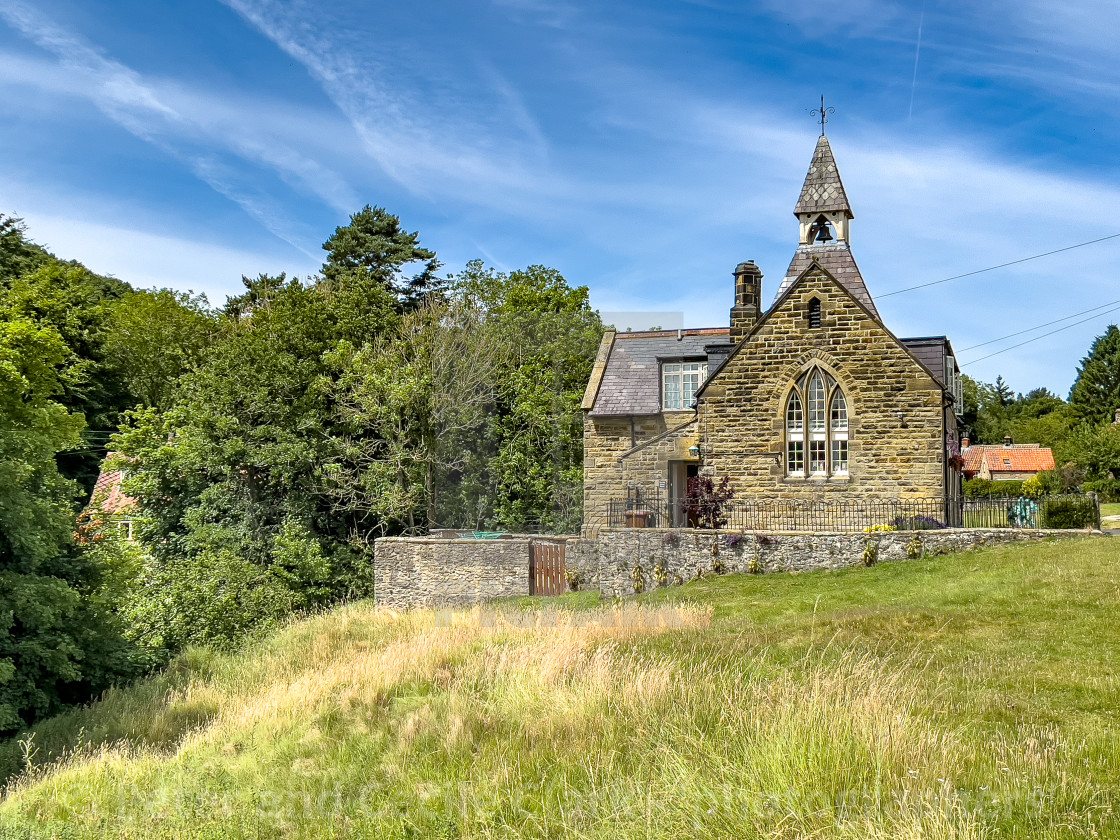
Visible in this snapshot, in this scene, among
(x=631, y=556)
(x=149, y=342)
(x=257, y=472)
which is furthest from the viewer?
(x=149, y=342)

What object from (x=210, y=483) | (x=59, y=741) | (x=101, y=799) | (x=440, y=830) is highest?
(x=210, y=483)

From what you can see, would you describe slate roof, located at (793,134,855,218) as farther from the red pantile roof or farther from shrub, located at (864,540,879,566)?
the red pantile roof

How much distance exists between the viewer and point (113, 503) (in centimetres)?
3850

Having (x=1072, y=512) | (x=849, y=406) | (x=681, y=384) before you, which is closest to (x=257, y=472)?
(x=681, y=384)

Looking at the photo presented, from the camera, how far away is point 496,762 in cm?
819

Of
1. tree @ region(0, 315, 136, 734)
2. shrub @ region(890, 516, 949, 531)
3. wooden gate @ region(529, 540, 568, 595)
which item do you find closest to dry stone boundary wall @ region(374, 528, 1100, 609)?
wooden gate @ region(529, 540, 568, 595)

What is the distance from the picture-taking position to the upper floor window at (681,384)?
1226 inches

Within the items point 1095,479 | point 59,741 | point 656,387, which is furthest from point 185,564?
point 1095,479

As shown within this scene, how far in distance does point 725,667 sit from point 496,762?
343 cm

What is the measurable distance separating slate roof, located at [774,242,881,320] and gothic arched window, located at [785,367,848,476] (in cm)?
300

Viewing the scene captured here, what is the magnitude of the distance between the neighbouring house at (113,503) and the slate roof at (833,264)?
19239 millimetres

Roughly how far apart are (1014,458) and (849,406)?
169 feet

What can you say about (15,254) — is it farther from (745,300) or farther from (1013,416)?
(1013,416)

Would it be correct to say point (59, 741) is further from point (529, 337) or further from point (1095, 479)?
point (1095, 479)
